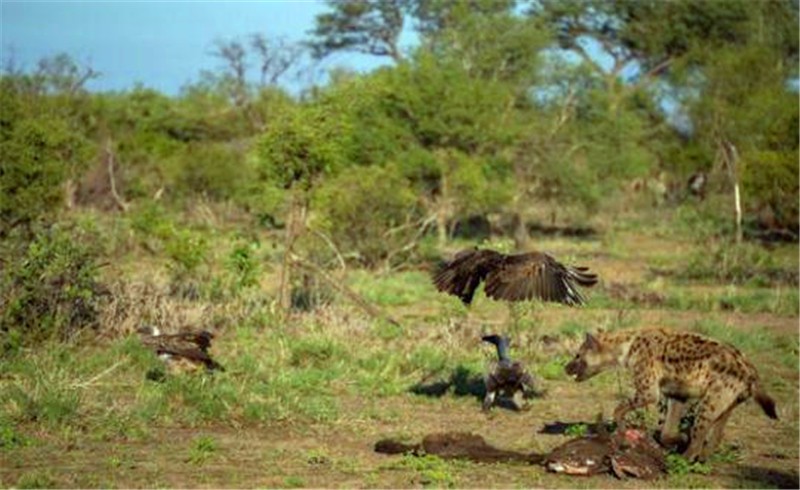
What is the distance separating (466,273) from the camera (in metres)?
10.9

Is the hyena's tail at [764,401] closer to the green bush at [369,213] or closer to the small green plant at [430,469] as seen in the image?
the small green plant at [430,469]

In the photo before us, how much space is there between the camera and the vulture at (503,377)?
11.4 metres

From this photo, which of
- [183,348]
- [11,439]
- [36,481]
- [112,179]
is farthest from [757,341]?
[112,179]

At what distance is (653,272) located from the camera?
81.6ft

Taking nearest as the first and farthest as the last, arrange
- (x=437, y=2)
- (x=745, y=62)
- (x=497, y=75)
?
(x=497, y=75) → (x=745, y=62) → (x=437, y=2)

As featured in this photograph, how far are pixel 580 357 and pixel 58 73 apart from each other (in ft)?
95.1

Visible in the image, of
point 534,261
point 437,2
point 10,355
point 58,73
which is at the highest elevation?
point 437,2

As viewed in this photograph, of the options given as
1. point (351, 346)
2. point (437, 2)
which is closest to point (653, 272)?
point (351, 346)

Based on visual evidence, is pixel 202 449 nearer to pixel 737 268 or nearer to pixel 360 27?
pixel 737 268

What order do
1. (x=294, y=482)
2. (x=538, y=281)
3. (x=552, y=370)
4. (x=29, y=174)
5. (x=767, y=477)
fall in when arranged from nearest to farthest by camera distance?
(x=294, y=482), (x=767, y=477), (x=538, y=281), (x=552, y=370), (x=29, y=174)

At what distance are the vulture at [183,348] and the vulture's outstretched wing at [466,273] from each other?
2528 mm

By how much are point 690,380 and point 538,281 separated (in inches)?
64.8

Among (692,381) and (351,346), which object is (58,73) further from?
(692,381)

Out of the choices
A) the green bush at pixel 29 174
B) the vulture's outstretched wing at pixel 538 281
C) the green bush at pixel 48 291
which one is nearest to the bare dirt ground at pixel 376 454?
the vulture's outstretched wing at pixel 538 281
